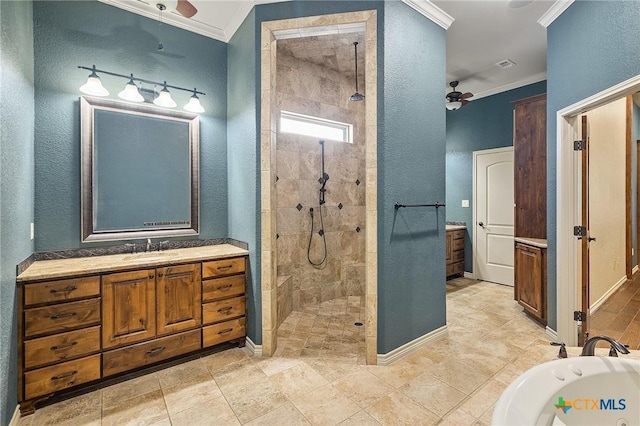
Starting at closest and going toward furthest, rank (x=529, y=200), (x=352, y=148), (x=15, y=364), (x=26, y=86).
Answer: (x=15, y=364) < (x=26, y=86) < (x=529, y=200) < (x=352, y=148)

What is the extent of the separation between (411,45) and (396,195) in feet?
4.41

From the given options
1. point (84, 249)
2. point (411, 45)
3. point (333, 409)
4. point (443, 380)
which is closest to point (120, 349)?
point (84, 249)

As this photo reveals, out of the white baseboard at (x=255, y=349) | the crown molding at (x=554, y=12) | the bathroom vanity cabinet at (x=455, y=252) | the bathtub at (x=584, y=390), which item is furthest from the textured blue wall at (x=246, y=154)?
the bathroom vanity cabinet at (x=455, y=252)

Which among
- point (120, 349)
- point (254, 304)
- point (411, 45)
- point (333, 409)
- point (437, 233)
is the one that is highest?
point (411, 45)

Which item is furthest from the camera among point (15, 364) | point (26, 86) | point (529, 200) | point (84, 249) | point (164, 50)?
point (529, 200)

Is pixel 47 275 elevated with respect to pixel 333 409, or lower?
elevated

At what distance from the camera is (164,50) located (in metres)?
2.77

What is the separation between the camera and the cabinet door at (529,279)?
3.07 meters

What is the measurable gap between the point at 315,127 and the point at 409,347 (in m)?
2.91

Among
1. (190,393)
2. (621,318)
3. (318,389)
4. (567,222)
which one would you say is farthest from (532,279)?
(190,393)

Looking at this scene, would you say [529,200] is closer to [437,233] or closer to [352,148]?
[437,233]

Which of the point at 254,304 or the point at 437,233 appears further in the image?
the point at 437,233

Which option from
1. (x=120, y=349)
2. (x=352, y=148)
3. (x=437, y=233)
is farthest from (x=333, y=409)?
(x=352, y=148)

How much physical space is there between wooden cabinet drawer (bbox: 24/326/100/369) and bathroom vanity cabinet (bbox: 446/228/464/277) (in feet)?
15.0
